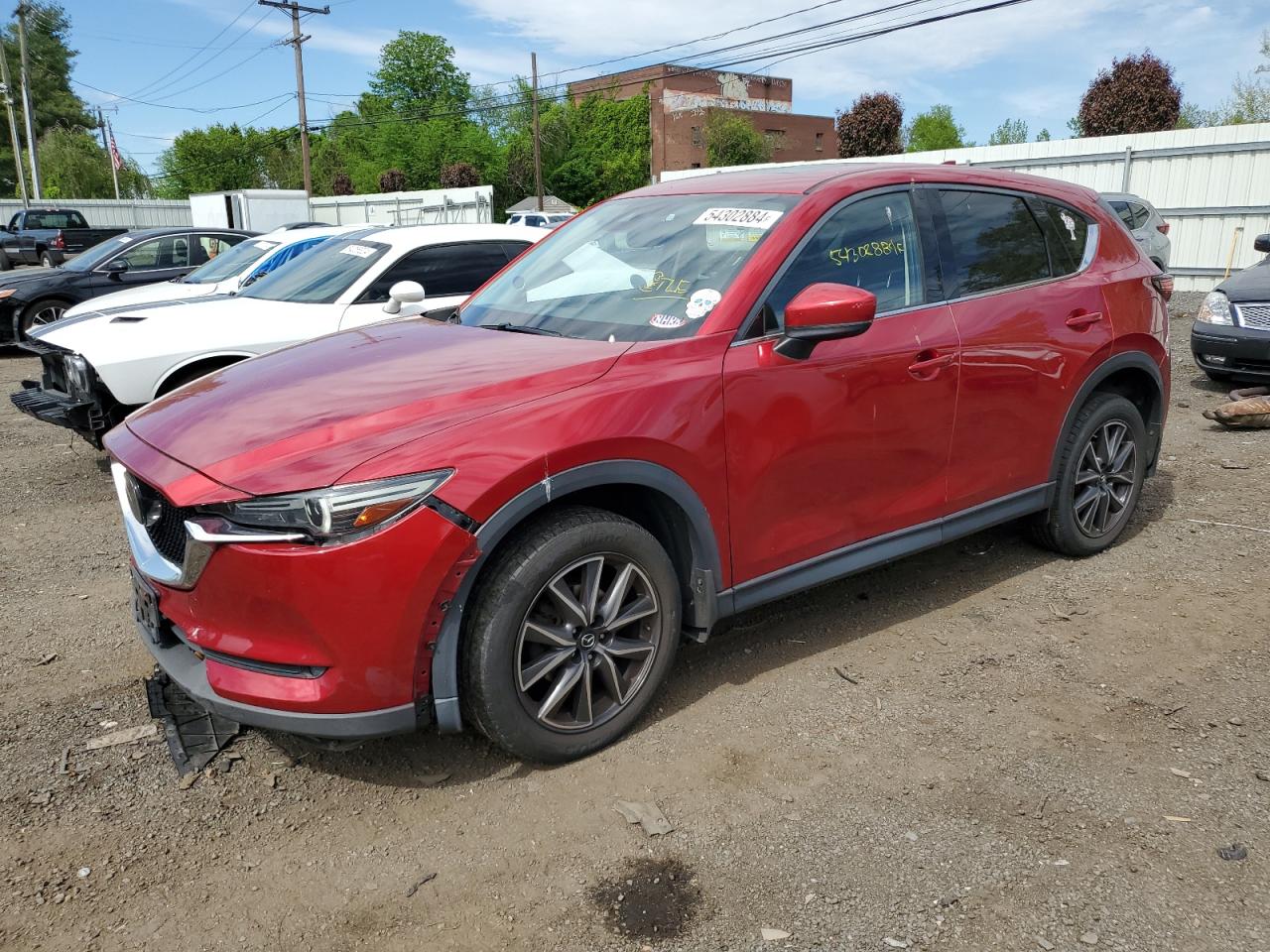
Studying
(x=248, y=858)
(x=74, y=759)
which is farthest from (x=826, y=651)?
(x=74, y=759)

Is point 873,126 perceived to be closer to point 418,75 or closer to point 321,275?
point 321,275

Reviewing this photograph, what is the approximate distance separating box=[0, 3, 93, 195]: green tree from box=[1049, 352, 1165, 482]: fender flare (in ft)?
284

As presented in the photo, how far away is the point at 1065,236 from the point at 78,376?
5533mm

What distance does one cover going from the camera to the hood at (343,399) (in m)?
2.66

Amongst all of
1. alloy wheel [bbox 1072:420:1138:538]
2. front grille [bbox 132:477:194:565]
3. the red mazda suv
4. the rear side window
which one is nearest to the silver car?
alloy wheel [bbox 1072:420:1138:538]

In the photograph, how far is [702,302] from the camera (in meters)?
3.37

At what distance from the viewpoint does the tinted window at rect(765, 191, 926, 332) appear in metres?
3.49

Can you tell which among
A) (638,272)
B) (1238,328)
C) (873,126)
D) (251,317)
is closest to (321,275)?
(251,317)

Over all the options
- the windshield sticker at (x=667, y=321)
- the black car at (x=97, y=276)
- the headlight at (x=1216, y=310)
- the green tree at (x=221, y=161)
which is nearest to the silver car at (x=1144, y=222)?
the headlight at (x=1216, y=310)

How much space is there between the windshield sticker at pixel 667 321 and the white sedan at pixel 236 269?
20.3 ft

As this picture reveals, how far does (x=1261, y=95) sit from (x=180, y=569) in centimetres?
4605

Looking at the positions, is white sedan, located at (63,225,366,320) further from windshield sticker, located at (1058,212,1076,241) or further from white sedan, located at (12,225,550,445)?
windshield sticker, located at (1058,212,1076,241)

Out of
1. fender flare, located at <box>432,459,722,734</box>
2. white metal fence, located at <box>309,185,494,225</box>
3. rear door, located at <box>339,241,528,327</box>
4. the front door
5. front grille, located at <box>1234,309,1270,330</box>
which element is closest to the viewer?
fender flare, located at <box>432,459,722,734</box>

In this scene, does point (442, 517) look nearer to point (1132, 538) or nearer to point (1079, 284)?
point (1079, 284)
